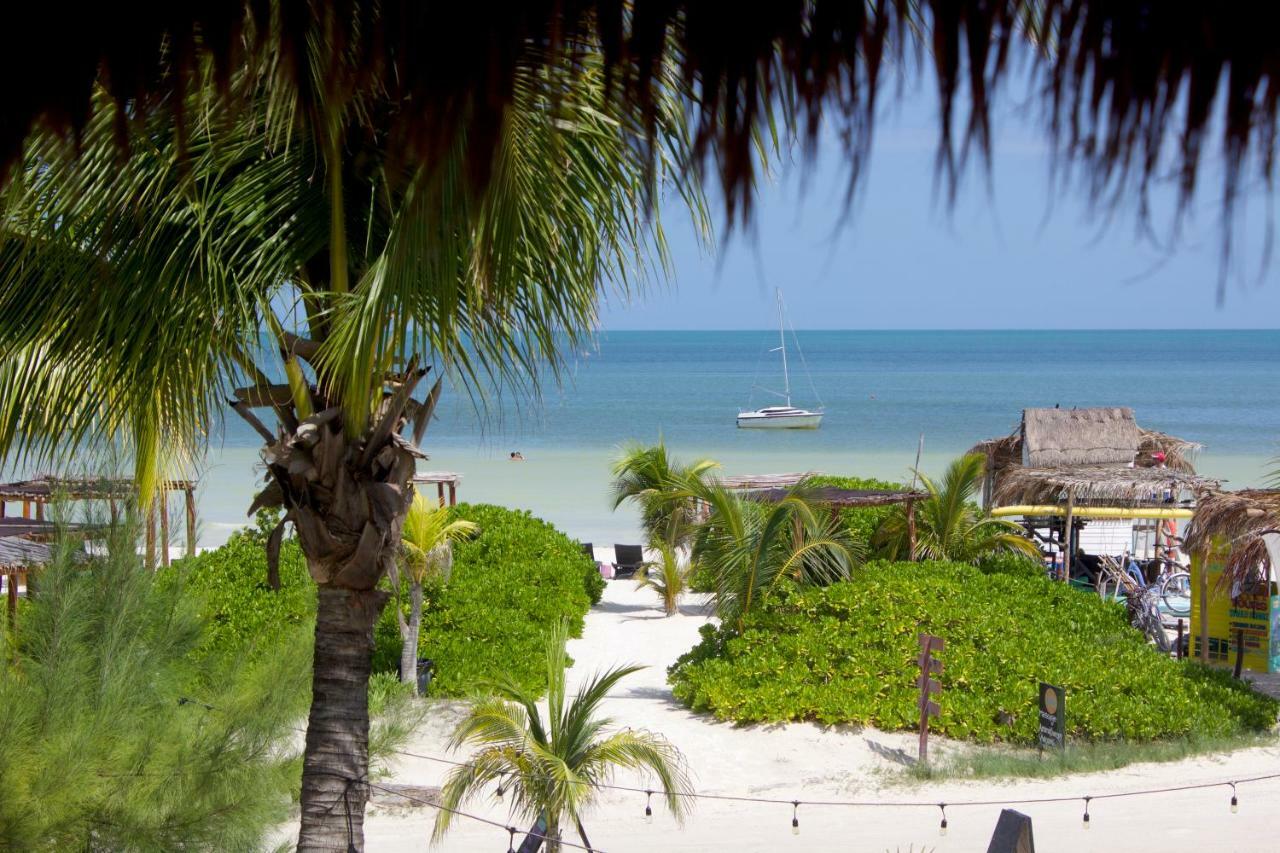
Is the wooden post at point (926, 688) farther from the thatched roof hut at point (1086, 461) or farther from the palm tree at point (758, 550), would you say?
the thatched roof hut at point (1086, 461)

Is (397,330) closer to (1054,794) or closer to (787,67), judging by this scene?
(787,67)

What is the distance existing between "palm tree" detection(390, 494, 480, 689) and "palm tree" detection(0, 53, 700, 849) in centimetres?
820

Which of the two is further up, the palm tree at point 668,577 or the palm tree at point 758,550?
the palm tree at point 758,550

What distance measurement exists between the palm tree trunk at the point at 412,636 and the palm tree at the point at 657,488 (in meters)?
6.60

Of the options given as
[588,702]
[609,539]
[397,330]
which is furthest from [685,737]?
[609,539]

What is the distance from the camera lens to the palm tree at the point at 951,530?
1697 cm

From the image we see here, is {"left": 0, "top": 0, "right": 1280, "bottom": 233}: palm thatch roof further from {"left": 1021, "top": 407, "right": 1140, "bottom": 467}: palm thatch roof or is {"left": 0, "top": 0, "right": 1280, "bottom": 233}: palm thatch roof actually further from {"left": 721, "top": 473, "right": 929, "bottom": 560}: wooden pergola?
{"left": 1021, "top": 407, "right": 1140, "bottom": 467}: palm thatch roof

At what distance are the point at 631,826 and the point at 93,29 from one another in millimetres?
9853

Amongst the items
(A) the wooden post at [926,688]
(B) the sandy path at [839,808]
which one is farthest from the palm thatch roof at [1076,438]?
(A) the wooden post at [926,688]

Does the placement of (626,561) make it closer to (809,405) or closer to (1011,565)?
(1011,565)

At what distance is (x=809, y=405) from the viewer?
288 ft

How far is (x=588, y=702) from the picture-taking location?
8016 millimetres

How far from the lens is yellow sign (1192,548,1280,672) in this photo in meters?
15.4

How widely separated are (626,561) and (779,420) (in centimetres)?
4814
